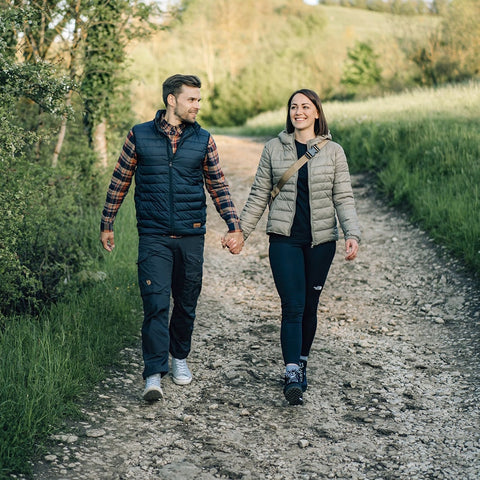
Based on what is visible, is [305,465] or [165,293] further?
[165,293]

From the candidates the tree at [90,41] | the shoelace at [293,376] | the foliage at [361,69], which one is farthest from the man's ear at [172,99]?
the foliage at [361,69]

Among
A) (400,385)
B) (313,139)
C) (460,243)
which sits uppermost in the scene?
(313,139)

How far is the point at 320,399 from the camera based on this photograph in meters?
4.43

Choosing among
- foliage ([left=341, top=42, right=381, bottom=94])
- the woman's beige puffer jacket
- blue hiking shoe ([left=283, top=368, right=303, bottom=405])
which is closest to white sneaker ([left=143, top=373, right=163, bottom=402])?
blue hiking shoe ([left=283, top=368, right=303, bottom=405])

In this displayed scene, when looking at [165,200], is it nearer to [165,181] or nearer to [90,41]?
[165,181]

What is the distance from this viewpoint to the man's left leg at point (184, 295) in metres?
4.32

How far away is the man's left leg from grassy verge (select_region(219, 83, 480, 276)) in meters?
3.64

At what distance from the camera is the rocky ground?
3.51 meters

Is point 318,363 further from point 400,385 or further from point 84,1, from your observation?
point 84,1

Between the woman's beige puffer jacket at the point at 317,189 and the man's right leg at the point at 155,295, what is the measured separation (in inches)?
32.0

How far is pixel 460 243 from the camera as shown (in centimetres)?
720

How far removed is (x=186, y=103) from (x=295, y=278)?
1.47 meters

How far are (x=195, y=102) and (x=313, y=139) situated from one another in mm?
902

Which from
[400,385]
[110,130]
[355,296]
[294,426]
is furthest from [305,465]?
[110,130]
